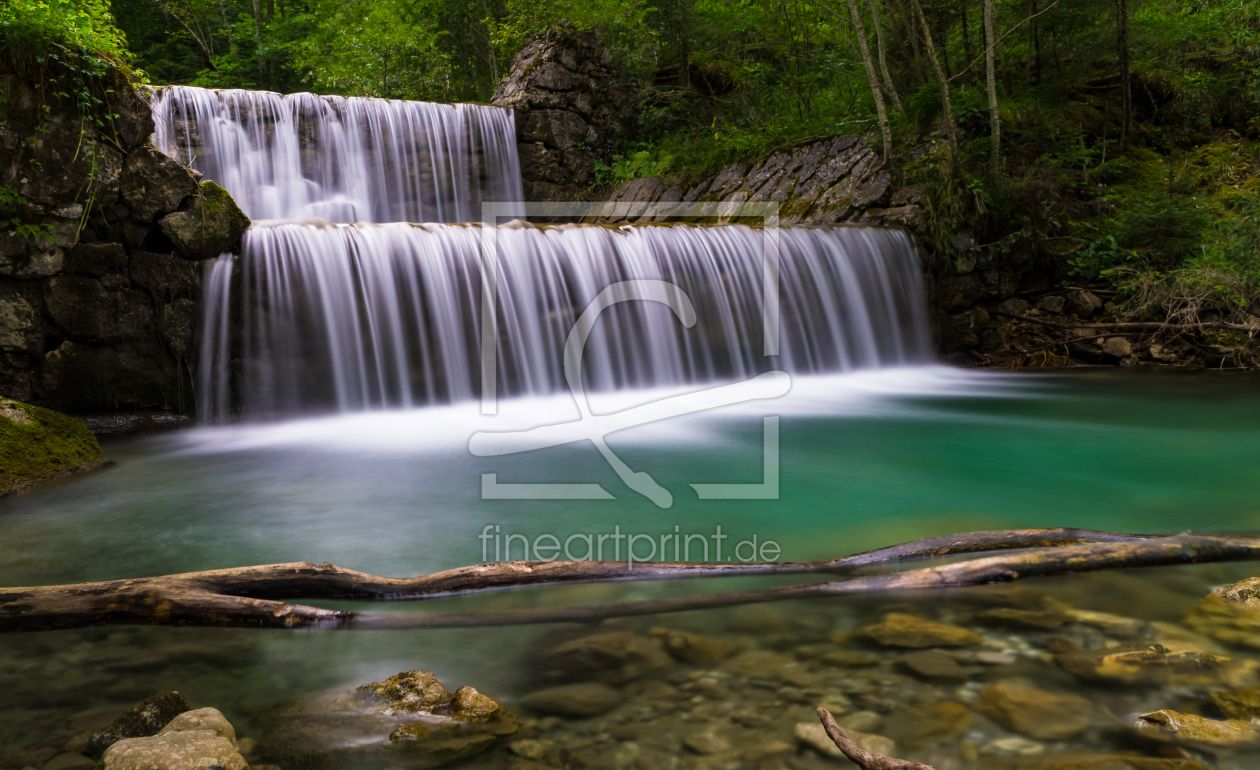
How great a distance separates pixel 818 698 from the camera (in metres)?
2.34

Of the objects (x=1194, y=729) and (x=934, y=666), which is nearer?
(x=1194, y=729)

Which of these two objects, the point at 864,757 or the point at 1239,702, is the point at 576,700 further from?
the point at 1239,702

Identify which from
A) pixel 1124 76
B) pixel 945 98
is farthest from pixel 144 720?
pixel 1124 76

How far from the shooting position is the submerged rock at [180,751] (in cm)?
184

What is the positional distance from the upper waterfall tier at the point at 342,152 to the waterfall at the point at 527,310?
529 cm

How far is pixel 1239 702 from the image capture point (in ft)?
7.27

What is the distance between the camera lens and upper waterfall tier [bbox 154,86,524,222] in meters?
12.1

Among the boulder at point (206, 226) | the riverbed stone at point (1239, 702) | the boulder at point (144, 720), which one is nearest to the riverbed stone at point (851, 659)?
the riverbed stone at point (1239, 702)

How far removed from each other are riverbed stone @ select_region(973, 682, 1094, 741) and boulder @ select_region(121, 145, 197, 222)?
7.72 meters

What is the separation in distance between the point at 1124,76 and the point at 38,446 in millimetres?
14503

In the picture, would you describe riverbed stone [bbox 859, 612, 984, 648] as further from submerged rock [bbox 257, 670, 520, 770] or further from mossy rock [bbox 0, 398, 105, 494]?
mossy rock [bbox 0, 398, 105, 494]

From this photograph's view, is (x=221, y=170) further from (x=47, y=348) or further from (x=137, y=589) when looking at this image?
(x=137, y=589)

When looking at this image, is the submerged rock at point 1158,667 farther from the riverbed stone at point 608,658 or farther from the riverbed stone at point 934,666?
the riverbed stone at point 608,658

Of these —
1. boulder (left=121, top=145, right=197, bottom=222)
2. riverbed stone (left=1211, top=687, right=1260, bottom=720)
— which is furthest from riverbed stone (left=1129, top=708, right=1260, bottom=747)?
boulder (left=121, top=145, right=197, bottom=222)
